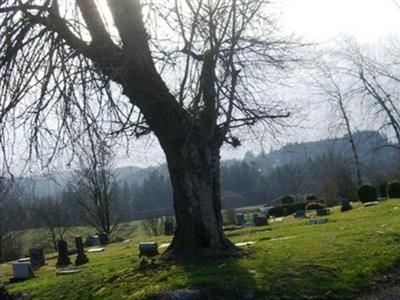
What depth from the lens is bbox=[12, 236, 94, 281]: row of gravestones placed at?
1697 cm

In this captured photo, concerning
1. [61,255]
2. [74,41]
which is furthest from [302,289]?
[61,255]

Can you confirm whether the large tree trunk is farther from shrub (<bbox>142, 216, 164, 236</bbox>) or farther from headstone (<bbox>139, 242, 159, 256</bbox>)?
shrub (<bbox>142, 216, 164, 236</bbox>)

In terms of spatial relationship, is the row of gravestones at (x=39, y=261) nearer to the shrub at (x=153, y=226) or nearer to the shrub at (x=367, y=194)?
the shrub at (x=367, y=194)

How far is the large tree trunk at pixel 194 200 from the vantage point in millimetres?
11359

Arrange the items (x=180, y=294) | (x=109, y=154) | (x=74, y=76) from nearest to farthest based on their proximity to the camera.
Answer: (x=180, y=294) → (x=74, y=76) → (x=109, y=154)

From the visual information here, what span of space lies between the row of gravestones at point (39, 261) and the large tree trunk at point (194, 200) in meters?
7.06


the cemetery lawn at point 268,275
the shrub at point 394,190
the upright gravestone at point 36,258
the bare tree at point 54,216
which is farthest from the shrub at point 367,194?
the bare tree at point 54,216

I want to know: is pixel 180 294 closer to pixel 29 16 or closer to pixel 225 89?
pixel 225 89

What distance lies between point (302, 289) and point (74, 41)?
20.3 ft

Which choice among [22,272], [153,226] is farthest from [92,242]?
[22,272]

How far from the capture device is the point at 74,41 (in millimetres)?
11430

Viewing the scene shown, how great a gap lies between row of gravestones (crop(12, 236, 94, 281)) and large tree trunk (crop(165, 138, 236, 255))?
278 inches

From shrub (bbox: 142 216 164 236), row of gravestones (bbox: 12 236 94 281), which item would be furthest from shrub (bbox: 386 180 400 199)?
row of gravestones (bbox: 12 236 94 281)

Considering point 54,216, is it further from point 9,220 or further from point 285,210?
point 285,210
